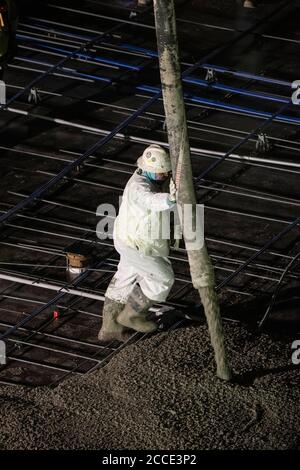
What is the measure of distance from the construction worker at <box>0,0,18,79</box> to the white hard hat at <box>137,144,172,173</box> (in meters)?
5.29

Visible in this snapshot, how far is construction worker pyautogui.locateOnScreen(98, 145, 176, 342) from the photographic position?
42.1ft

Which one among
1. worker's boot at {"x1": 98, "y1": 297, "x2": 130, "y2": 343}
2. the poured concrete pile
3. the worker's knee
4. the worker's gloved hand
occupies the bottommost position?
the poured concrete pile

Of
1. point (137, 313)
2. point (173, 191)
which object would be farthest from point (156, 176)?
point (137, 313)

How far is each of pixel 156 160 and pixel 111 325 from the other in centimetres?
186

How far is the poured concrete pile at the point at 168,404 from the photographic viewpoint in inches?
470

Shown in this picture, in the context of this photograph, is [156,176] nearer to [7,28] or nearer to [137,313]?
[137,313]

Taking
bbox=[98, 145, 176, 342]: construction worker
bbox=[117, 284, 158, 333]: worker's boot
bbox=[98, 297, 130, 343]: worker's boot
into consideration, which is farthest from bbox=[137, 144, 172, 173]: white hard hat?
bbox=[98, 297, 130, 343]: worker's boot

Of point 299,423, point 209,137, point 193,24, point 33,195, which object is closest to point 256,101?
point 209,137

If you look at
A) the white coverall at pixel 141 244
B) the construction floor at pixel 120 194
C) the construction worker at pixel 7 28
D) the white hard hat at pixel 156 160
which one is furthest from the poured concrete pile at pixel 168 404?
the construction worker at pixel 7 28

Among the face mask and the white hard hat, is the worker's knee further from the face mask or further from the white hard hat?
the white hard hat

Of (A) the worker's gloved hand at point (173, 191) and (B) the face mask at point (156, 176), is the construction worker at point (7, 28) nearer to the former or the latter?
(B) the face mask at point (156, 176)

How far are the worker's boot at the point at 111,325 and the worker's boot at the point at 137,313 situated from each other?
0.31 feet

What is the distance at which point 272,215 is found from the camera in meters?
16.5

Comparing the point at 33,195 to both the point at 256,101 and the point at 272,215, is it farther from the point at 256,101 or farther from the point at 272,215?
the point at 256,101
